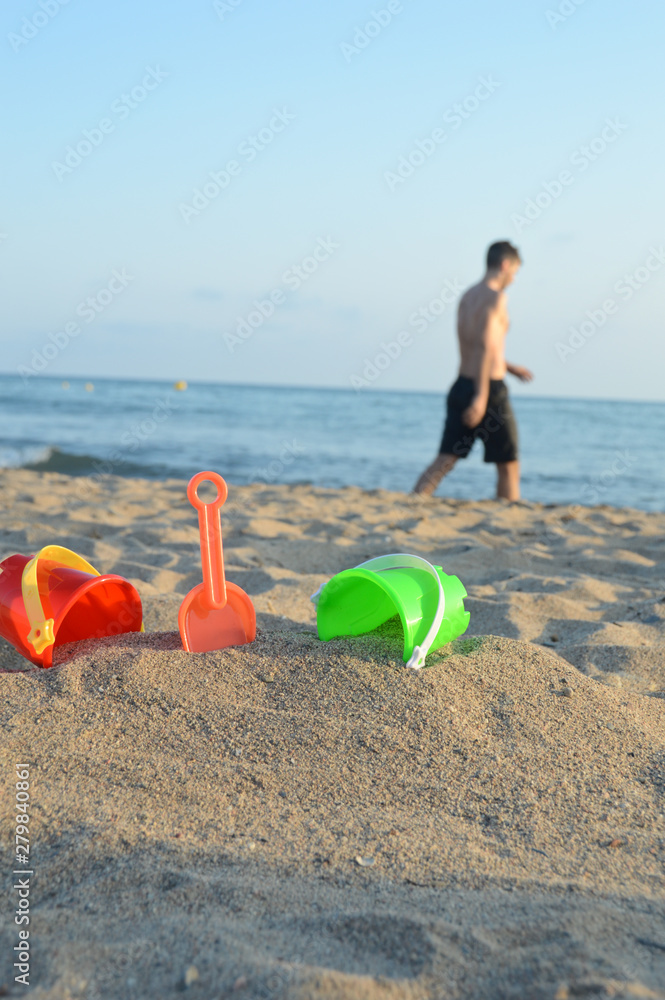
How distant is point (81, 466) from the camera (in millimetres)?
8820

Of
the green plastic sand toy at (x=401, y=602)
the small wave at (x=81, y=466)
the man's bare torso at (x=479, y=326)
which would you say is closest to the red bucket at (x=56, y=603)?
the green plastic sand toy at (x=401, y=602)

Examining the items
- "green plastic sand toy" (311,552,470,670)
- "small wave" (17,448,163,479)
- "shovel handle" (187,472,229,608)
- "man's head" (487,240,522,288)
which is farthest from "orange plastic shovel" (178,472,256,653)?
"small wave" (17,448,163,479)

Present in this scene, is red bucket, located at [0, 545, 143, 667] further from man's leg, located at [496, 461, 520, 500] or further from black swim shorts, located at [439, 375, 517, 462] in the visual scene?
man's leg, located at [496, 461, 520, 500]

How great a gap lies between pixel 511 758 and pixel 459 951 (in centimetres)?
59

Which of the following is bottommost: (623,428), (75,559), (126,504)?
(623,428)

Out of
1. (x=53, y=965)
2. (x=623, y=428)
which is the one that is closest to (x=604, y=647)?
(x=53, y=965)

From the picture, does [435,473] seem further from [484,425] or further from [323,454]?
[323,454]

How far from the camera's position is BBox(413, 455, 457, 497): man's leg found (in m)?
5.47

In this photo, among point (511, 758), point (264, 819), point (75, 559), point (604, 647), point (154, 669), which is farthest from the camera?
point (604, 647)

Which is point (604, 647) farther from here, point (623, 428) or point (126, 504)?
point (623, 428)

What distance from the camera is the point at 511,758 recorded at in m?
1.54

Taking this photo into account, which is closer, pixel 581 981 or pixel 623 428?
pixel 581 981

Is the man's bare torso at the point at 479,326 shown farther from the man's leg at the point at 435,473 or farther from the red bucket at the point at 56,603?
the red bucket at the point at 56,603

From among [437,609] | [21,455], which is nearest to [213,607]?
[437,609]
